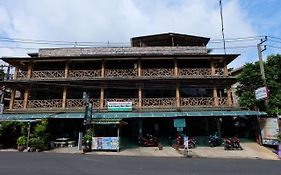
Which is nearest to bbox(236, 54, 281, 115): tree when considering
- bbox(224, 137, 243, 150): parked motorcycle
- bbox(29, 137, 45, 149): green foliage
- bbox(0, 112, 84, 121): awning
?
bbox(224, 137, 243, 150): parked motorcycle

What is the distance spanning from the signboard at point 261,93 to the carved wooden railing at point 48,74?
623 inches

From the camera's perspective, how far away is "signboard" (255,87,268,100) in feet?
58.6

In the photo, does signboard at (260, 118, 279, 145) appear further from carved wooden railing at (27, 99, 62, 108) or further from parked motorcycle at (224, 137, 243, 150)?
carved wooden railing at (27, 99, 62, 108)

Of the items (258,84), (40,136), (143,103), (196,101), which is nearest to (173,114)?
(196,101)

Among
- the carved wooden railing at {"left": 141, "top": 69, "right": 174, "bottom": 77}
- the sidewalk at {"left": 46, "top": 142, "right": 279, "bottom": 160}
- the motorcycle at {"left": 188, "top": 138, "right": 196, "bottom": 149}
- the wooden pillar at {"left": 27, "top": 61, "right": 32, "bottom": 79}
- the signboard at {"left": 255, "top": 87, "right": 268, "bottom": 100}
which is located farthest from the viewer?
the carved wooden railing at {"left": 141, "top": 69, "right": 174, "bottom": 77}

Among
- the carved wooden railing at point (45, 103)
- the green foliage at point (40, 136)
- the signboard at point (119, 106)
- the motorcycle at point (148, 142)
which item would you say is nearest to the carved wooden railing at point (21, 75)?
the carved wooden railing at point (45, 103)

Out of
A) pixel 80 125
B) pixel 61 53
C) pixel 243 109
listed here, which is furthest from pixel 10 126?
pixel 243 109

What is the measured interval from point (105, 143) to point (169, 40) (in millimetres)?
13001

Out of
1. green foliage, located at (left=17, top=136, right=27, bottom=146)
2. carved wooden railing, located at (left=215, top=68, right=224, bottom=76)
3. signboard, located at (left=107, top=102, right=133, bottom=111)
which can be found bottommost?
green foliage, located at (left=17, top=136, right=27, bottom=146)

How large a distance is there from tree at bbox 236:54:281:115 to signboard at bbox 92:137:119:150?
10750 mm

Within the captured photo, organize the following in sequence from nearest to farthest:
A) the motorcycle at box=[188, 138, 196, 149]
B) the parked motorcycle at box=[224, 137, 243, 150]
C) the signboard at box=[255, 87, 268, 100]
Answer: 1. the parked motorcycle at box=[224, 137, 243, 150]
2. the signboard at box=[255, 87, 268, 100]
3. the motorcycle at box=[188, 138, 196, 149]

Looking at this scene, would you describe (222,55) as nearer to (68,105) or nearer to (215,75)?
(215,75)

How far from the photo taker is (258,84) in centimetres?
1984

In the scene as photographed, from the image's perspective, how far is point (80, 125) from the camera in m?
21.3
